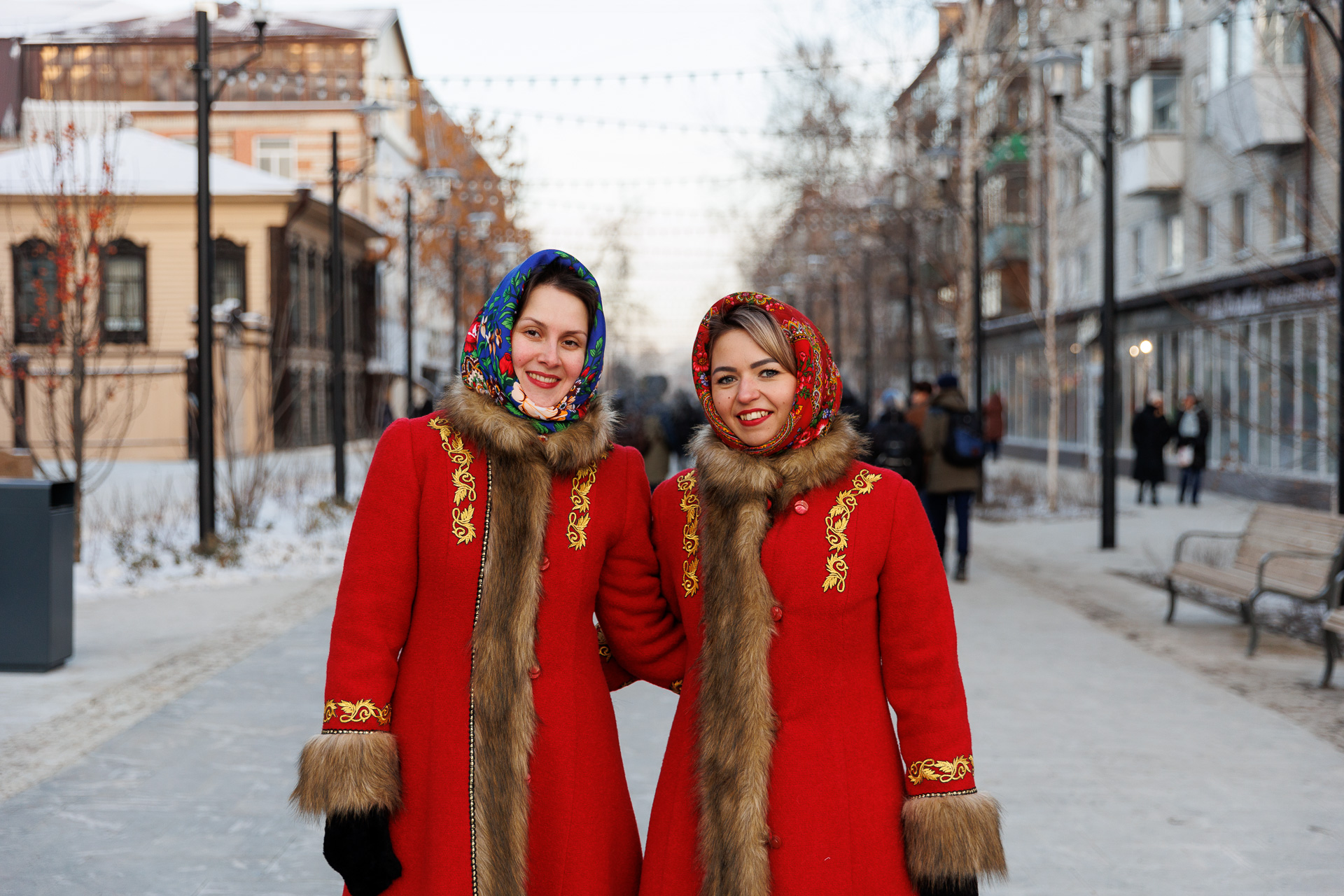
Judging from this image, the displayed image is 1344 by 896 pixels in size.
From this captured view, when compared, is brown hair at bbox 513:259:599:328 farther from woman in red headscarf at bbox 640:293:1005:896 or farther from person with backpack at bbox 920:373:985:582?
person with backpack at bbox 920:373:985:582

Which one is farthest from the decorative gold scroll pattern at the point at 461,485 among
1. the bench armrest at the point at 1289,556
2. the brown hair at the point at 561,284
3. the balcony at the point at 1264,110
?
the balcony at the point at 1264,110

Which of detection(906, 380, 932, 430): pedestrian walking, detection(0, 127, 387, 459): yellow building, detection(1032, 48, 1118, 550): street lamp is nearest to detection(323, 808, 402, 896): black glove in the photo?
detection(906, 380, 932, 430): pedestrian walking

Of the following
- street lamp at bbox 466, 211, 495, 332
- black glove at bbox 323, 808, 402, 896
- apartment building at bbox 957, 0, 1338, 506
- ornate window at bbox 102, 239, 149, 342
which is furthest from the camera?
street lamp at bbox 466, 211, 495, 332

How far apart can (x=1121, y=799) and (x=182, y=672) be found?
5636 millimetres

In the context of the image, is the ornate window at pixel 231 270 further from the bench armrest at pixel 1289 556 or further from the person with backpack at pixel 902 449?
the bench armrest at pixel 1289 556

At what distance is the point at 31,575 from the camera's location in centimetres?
789

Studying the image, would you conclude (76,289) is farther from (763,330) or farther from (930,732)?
(930,732)

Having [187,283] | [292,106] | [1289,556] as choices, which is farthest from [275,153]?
[1289,556]

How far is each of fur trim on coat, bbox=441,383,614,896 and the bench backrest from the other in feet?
22.8

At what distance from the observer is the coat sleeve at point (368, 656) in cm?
256

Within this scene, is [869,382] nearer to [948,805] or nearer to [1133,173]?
[1133,173]

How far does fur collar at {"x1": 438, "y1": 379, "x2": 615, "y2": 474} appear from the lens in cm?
277

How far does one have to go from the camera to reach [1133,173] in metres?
29.6

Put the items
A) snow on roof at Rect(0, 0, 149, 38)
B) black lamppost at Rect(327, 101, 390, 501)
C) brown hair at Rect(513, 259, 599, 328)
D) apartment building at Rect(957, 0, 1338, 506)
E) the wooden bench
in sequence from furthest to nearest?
snow on roof at Rect(0, 0, 149, 38)
apartment building at Rect(957, 0, 1338, 506)
black lamppost at Rect(327, 101, 390, 501)
the wooden bench
brown hair at Rect(513, 259, 599, 328)
